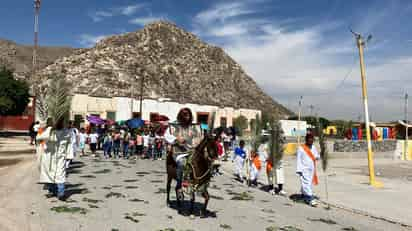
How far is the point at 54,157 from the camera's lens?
8797 mm

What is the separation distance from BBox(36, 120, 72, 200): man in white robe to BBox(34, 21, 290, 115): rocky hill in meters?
54.2

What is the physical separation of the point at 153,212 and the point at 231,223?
1687 millimetres

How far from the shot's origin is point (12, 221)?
657 centimetres

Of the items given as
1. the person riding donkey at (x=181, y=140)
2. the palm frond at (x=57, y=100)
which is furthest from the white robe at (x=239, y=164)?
the palm frond at (x=57, y=100)

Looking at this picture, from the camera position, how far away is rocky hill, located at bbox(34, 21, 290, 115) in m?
74.0

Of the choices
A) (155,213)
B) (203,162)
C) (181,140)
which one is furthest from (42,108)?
(203,162)

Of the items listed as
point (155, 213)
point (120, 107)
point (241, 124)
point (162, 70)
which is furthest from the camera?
point (162, 70)

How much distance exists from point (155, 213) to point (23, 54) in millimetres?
152867

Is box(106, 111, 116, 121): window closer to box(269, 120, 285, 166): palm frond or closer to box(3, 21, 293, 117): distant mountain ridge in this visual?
box(3, 21, 293, 117): distant mountain ridge

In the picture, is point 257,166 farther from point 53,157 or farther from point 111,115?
point 111,115

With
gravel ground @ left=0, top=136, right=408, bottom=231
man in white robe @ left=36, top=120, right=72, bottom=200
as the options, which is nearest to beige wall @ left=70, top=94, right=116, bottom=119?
gravel ground @ left=0, top=136, right=408, bottom=231

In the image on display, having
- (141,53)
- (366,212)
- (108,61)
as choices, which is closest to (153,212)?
(366,212)

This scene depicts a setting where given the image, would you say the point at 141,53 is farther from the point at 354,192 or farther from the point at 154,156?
the point at 354,192

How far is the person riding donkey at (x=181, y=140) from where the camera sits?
7801mm
